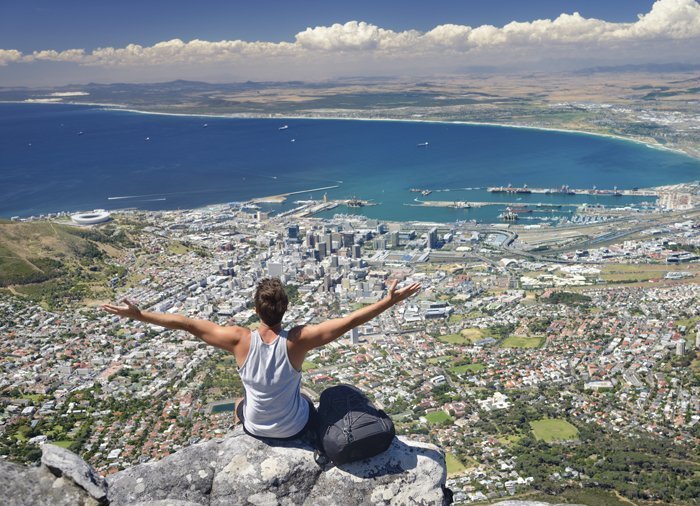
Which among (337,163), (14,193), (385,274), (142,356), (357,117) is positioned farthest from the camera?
(357,117)

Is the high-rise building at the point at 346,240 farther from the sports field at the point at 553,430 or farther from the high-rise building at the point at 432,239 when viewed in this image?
the sports field at the point at 553,430

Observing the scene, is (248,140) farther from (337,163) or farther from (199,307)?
(199,307)

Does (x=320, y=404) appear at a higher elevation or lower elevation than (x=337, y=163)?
higher

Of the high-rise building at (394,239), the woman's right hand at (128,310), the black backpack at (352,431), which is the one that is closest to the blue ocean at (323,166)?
the high-rise building at (394,239)

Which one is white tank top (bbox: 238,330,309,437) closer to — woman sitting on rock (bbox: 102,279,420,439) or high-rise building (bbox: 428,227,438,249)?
woman sitting on rock (bbox: 102,279,420,439)

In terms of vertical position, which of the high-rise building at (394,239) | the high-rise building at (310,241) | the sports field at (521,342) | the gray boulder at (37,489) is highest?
the gray boulder at (37,489)

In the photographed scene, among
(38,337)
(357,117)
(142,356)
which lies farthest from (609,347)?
(357,117)

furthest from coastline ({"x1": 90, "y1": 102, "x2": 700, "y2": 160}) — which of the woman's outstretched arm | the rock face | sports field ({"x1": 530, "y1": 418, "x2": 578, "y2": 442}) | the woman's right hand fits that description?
the woman's right hand
